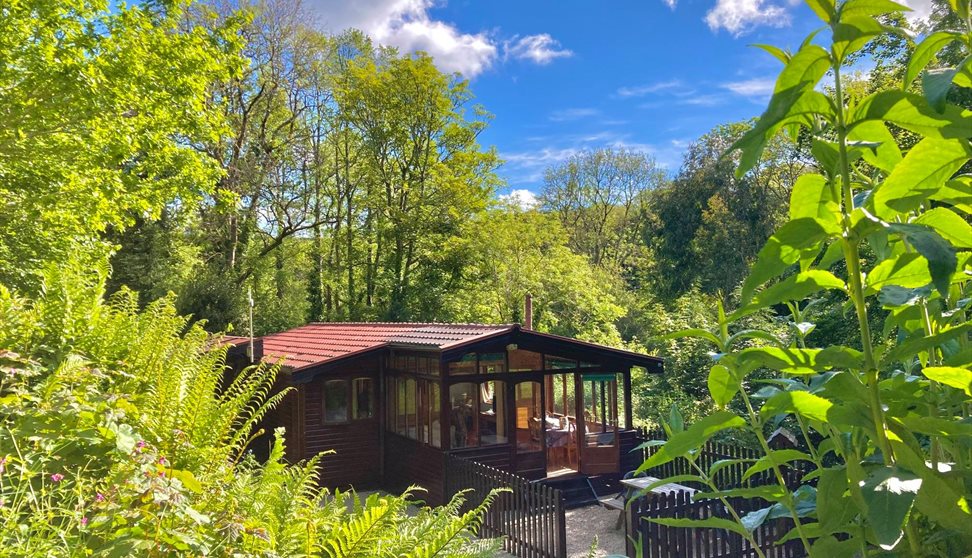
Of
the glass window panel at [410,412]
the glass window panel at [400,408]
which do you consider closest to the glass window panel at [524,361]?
the glass window panel at [410,412]

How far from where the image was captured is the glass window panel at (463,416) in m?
9.88

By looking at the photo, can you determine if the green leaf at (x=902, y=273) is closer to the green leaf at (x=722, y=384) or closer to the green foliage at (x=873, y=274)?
the green foliage at (x=873, y=274)

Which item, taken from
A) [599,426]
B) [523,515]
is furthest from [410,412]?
[523,515]

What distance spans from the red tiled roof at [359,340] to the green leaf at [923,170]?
26.6 feet

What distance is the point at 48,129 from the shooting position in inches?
299

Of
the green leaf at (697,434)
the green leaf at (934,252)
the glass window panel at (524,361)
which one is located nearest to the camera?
the green leaf at (934,252)

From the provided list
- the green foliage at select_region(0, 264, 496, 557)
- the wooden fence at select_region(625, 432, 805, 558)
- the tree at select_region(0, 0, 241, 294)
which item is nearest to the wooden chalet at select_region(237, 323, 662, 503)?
the wooden fence at select_region(625, 432, 805, 558)

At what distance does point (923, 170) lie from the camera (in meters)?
0.58

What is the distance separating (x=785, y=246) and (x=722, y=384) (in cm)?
26

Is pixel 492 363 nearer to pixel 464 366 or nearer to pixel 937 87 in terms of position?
pixel 464 366

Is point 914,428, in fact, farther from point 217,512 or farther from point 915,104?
point 217,512

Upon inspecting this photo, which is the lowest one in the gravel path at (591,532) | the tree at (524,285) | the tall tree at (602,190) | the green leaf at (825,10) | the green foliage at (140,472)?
the gravel path at (591,532)

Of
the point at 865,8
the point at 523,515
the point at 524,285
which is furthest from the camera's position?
the point at 524,285

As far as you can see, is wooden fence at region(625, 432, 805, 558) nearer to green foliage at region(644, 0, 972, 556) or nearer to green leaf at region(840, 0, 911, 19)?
green foliage at region(644, 0, 972, 556)
